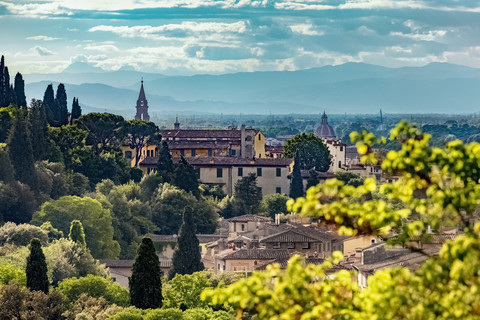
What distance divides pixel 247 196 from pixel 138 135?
A: 1223 centimetres

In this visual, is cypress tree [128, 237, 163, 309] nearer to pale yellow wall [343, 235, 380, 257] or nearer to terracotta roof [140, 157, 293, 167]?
pale yellow wall [343, 235, 380, 257]

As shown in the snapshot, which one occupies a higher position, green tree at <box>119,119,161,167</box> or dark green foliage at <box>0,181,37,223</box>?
green tree at <box>119,119,161,167</box>

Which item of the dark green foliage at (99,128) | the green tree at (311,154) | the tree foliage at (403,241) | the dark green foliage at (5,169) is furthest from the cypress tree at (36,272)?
the green tree at (311,154)

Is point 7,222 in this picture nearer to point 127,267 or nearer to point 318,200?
point 127,267

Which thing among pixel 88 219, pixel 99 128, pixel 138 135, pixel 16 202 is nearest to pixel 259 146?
pixel 138 135

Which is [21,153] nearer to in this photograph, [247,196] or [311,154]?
[247,196]

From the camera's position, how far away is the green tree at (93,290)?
40.9 meters

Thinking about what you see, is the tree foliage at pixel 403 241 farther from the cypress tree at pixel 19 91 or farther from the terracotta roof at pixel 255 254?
the cypress tree at pixel 19 91

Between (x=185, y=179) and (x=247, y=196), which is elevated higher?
(x=185, y=179)

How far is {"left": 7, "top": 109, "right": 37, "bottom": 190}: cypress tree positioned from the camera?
211 feet

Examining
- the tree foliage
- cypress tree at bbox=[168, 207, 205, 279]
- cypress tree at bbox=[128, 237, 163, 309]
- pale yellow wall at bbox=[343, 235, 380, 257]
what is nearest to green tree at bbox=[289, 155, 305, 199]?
pale yellow wall at bbox=[343, 235, 380, 257]

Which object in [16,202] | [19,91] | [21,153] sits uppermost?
[19,91]

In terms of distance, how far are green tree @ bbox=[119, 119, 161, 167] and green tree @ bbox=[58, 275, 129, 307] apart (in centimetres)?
4342

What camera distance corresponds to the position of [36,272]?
132 ft
